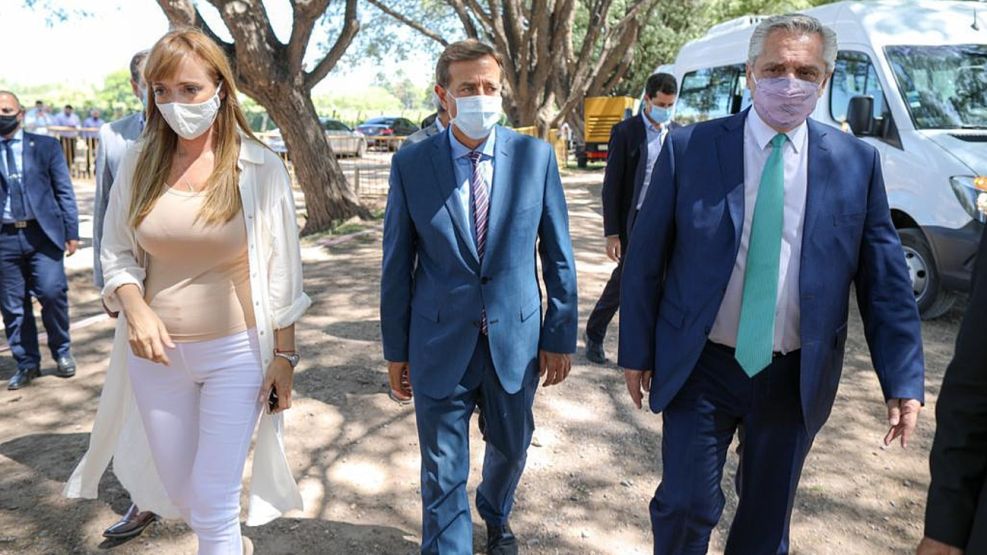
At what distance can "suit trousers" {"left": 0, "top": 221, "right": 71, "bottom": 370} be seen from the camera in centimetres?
564

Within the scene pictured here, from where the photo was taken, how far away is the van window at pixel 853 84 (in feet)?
24.8

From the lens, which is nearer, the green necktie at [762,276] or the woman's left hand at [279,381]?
the green necktie at [762,276]

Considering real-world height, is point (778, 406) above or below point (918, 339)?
below

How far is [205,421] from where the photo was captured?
2.73 m

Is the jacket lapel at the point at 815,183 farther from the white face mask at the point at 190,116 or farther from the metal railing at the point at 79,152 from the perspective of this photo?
the metal railing at the point at 79,152

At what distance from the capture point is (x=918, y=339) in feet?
8.14

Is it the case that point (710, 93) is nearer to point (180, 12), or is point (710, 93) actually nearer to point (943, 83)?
point (943, 83)

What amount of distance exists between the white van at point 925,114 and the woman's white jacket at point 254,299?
18.5 feet

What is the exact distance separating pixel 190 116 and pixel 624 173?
3.46m

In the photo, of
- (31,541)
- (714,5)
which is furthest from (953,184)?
(714,5)

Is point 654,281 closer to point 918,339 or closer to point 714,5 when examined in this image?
point 918,339

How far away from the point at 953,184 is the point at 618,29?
584 inches

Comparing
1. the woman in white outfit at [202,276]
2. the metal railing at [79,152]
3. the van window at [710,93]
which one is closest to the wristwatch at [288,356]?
the woman in white outfit at [202,276]

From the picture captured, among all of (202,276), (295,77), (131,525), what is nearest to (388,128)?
(295,77)
